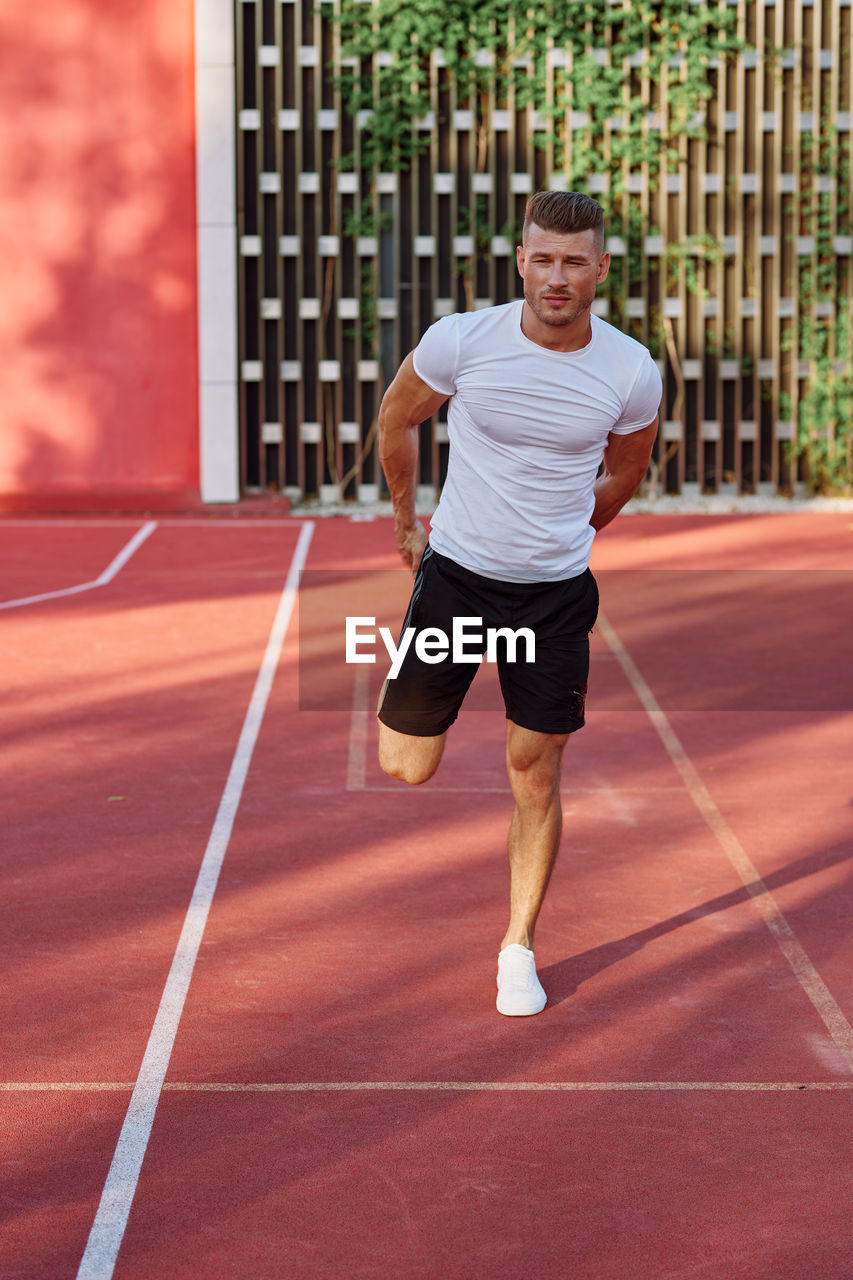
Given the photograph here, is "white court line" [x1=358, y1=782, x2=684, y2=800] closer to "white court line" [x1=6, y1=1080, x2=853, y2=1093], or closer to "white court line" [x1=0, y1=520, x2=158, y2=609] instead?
"white court line" [x1=6, y1=1080, x2=853, y2=1093]

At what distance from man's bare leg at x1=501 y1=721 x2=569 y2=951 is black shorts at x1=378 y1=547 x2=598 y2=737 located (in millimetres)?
98

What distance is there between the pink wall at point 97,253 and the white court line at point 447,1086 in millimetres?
12535

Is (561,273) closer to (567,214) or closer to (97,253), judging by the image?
(567,214)

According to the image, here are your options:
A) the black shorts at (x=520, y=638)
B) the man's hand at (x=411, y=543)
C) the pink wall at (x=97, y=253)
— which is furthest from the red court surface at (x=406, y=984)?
the pink wall at (x=97, y=253)

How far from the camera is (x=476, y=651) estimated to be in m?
4.21

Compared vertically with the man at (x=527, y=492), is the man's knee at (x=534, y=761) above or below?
below

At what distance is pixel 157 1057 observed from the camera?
3920mm

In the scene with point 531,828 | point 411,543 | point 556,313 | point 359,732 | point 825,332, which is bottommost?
point 359,732

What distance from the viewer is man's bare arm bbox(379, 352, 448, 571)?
4.16 meters

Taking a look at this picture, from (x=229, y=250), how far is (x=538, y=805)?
39.9 ft

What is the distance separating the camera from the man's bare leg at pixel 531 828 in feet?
14.1

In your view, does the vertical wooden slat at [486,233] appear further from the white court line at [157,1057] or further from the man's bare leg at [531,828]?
the man's bare leg at [531,828]

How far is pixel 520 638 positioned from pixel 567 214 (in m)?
1.03

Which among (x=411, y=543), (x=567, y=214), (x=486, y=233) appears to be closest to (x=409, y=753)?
(x=411, y=543)
